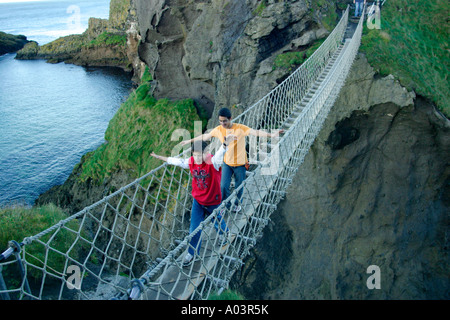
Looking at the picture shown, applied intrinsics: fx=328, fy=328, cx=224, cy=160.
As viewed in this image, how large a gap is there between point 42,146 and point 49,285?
12.2 metres

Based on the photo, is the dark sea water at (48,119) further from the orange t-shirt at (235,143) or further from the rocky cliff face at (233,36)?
the orange t-shirt at (235,143)

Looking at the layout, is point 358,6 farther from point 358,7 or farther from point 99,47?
point 99,47

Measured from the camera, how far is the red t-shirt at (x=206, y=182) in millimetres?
2564

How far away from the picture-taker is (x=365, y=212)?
6.46 meters

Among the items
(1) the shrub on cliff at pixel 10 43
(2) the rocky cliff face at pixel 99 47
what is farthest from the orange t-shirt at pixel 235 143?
(1) the shrub on cliff at pixel 10 43

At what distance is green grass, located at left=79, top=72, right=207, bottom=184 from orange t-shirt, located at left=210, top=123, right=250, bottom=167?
18.0 ft

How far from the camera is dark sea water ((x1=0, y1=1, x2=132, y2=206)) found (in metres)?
11.7

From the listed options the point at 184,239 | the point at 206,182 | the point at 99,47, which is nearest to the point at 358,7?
the point at 206,182

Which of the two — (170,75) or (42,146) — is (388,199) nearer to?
(170,75)

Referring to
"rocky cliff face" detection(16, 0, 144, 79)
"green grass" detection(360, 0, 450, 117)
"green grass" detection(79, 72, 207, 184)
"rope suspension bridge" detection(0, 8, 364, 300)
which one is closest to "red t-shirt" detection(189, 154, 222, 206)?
"rope suspension bridge" detection(0, 8, 364, 300)

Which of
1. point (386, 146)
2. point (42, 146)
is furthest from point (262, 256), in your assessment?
point (42, 146)

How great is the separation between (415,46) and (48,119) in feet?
51.7

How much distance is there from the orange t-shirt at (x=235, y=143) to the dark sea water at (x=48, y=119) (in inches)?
364

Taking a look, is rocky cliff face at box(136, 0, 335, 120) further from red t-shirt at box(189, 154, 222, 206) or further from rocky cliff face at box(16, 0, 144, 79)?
rocky cliff face at box(16, 0, 144, 79)
